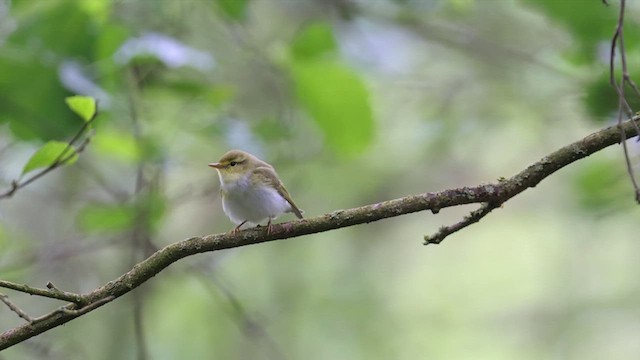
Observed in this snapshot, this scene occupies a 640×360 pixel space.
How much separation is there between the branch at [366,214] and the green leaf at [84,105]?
1.66 ft

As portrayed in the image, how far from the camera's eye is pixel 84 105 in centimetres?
177

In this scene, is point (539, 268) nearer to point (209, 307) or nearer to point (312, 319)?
point (312, 319)

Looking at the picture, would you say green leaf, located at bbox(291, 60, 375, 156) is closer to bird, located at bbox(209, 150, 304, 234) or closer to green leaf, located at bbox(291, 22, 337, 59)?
green leaf, located at bbox(291, 22, 337, 59)

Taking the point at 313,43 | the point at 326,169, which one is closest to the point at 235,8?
the point at 313,43

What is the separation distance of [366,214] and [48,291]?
2.01 feet

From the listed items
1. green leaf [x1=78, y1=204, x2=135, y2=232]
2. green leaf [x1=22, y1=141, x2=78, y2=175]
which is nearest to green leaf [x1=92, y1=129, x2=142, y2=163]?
green leaf [x1=78, y1=204, x2=135, y2=232]

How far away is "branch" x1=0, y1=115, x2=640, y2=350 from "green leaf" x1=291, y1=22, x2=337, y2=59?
3.10ft

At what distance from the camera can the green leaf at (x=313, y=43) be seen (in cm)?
226

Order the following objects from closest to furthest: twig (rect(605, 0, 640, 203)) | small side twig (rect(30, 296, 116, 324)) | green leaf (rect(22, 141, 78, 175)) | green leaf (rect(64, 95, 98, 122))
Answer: twig (rect(605, 0, 640, 203)) → small side twig (rect(30, 296, 116, 324)) → green leaf (rect(22, 141, 78, 175)) → green leaf (rect(64, 95, 98, 122))

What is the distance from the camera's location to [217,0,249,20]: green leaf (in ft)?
7.47

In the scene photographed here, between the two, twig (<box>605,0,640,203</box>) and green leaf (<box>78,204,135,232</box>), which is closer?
twig (<box>605,0,640,203</box>)

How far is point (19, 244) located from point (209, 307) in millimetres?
2249

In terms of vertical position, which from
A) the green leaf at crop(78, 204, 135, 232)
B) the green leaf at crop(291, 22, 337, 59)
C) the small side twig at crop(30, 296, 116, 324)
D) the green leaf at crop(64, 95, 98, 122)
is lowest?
the small side twig at crop(30, 296, 116, 324)

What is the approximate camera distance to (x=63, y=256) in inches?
126
